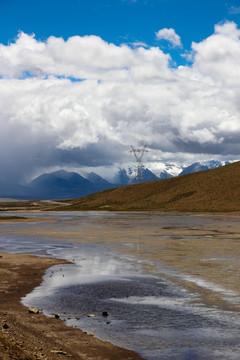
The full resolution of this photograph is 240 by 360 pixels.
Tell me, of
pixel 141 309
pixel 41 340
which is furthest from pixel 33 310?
pixel 141 309

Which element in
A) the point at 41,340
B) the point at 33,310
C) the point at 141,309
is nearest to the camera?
the point at 41,340

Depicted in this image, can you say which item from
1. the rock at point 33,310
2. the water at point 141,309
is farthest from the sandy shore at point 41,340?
the water at point 141,309

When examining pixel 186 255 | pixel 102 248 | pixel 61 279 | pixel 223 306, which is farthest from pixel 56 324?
pixel 102 248

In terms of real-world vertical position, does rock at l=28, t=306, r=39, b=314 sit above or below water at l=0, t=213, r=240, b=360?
above

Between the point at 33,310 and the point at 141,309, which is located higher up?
the point at 33,310

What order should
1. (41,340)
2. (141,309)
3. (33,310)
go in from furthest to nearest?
(141,309) → (33,310) → (41,340)

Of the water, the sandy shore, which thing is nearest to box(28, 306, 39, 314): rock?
the sandy shore

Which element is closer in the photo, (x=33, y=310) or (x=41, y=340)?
(x=41, y=340)

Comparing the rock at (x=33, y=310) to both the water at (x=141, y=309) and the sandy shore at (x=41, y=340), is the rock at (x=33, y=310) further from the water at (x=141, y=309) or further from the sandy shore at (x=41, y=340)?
the water at (x=141, y=309)

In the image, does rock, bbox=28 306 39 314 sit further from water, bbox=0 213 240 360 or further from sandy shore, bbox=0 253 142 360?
→ water, bbox=0 213 240 360

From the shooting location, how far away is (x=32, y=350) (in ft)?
36.8

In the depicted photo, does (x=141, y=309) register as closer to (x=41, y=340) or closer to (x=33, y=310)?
(x=33, y=310)

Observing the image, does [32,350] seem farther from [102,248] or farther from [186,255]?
[102,248]

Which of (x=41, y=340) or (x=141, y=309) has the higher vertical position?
(x=41, y=340)
